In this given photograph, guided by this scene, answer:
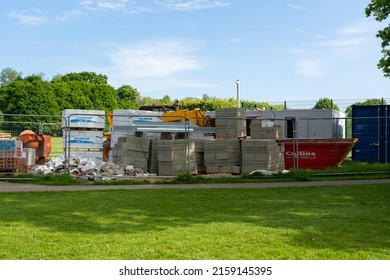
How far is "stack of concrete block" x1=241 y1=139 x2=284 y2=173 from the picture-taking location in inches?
806

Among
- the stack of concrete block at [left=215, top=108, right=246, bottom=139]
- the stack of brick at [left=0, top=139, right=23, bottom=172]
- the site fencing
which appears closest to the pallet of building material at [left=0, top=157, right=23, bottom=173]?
the stack of brick at [left=0, top=139, right=23, bottom=172]

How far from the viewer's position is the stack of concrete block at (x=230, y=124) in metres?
21.9

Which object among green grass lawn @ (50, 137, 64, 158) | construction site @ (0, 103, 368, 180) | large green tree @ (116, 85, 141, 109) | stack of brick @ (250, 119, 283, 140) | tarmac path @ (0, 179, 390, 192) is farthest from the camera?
large green tree @ (116, 85, 141, 109)

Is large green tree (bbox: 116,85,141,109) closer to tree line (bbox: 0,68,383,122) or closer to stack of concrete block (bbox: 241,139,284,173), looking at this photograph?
tree line (bbox: 0,68,383,122)

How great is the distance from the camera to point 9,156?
20.6m

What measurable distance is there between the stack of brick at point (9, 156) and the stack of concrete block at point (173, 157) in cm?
575

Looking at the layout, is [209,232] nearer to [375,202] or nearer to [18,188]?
[375,202]

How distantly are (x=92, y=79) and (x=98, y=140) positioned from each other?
109 metres

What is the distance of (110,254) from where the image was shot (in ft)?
24.3

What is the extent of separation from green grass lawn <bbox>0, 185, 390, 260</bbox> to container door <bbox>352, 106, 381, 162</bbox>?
11646 millimetres

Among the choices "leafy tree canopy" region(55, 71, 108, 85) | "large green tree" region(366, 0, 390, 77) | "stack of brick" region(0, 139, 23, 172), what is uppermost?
"leafy tree canopy" region(55, 71, 108, 85)

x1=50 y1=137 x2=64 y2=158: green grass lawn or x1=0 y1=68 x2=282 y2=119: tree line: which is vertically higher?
x1=0 y1=68 x2=282 y2=119: tree line

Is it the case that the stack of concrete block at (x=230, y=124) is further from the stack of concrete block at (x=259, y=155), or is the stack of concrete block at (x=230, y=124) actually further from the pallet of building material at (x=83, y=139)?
the pallet of building material at (x=83, y=139)

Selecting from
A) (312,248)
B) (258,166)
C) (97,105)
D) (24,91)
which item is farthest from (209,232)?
(97,105)
